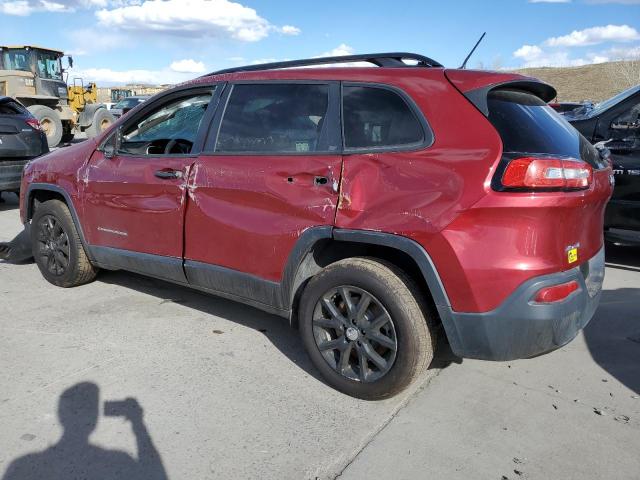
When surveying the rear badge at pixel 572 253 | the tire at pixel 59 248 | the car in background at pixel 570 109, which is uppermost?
the car in background at pixel 570 109

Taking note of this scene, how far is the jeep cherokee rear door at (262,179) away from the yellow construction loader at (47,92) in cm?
1530

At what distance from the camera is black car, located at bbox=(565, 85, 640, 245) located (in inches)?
210

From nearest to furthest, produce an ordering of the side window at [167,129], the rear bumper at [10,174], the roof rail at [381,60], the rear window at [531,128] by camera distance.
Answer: the rear window at [531,128] < the roof rail at [381,60] < the side window at [167,129] < the rear bumper at [10,174]

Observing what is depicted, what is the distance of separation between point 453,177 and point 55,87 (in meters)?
19.3

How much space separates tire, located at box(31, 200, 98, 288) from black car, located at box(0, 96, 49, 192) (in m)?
3.77

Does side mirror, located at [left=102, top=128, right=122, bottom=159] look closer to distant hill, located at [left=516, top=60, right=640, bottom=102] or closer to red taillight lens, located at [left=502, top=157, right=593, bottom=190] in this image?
red taillight lens, located at [left=502, top=157, right=593, bottom=190]

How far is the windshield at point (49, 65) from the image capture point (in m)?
18.4

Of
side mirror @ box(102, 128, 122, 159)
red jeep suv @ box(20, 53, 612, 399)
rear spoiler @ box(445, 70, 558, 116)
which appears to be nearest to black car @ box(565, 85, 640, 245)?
red jeep suv @ box(20, 53, 612, 399)

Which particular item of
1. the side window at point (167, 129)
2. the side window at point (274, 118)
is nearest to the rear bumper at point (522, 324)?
the side window at point (274, 118)

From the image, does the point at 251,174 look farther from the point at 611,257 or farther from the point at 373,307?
the point at 611,257

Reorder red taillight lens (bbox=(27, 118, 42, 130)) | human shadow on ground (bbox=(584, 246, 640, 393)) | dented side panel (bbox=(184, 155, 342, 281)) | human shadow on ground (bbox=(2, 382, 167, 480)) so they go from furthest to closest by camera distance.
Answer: red taillight lens (bbox=(27, 118, 42, 130)) < human shadow on ground (bbox=(584, 246, 640, 393)) < dented side panel (bbox=(184, 155, 342, 281)) < human shadow on ground (bbox=(2, 382, 167, 480))

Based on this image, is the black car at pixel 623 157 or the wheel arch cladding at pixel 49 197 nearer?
the wheel arch cladding at pixel 49 197

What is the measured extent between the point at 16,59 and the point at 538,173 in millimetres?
20023

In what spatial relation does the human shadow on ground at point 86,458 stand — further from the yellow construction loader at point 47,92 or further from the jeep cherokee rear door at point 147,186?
the yellow construction loader at point 47,92
